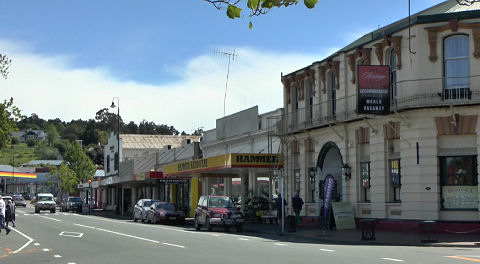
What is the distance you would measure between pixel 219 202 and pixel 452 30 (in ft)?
44.2

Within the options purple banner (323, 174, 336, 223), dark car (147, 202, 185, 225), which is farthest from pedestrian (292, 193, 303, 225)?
dark car (147, 202, 185, 225)

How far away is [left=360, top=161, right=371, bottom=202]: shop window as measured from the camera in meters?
30.2

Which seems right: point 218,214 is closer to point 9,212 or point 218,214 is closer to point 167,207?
point 167,207

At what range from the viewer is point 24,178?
147 metres

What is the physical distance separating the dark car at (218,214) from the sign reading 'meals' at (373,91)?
326 inches

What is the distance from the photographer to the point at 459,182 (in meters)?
26.2

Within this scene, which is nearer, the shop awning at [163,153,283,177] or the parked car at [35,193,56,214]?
the shop awning at [163,153,283,177]

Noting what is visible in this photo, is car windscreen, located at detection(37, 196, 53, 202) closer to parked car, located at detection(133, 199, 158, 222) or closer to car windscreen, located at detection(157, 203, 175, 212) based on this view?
parked car, located at detection(133, 199, 158, 222)

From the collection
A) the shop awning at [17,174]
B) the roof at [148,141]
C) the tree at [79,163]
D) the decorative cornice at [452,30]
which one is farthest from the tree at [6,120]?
the shop awning at [17,174]

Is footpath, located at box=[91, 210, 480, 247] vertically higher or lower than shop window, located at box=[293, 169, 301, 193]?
lower

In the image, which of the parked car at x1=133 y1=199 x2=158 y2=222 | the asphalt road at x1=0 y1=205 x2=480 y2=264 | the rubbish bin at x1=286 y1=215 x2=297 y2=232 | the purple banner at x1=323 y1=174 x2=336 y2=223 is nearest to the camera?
the asphalt road at x1=0 y1=205 x2=480 y2=264

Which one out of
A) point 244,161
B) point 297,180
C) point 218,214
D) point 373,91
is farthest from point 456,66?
point 244,161

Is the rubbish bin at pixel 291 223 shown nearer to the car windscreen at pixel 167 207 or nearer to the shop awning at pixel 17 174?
the car windscreen at pixel 167 207

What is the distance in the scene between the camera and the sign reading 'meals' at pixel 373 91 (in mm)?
26828
